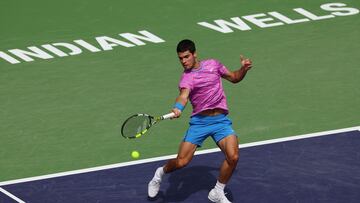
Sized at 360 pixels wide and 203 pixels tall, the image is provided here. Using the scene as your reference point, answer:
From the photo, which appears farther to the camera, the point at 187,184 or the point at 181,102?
the point at 187,184

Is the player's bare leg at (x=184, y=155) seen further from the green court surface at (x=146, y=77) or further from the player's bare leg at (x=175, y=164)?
the green court surface at (x=146, y=77)

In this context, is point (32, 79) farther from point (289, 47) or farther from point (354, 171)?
point (354, 171)

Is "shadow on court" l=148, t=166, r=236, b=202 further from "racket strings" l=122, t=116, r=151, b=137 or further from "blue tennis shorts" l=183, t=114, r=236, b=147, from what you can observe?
"racket strings" l=122, t=116, r=151, b=137

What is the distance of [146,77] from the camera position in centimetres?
1928

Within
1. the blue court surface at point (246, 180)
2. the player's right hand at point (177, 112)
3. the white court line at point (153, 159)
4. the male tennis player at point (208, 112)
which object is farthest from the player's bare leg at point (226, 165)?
the white court line at point (153, 159)

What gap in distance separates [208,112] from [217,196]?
1227 mm

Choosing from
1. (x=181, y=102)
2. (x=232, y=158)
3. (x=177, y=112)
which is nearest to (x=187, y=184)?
(x=232, y=158)

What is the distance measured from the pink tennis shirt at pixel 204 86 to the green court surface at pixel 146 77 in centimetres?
243

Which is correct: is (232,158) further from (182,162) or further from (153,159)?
(153,159)

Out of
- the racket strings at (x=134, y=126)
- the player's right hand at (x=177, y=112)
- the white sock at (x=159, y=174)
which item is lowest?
the white sock at (x=159, y=174)

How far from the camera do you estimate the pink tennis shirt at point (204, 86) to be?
45.2 feet

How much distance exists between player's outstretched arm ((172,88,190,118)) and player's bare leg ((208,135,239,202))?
2.97ft

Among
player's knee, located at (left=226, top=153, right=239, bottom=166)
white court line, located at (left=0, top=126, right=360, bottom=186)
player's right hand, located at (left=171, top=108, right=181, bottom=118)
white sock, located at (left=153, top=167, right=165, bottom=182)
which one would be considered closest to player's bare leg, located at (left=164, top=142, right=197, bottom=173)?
white sock, located at (left=153, top=167, right=165, bottom=182)

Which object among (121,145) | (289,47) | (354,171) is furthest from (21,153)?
(289,47)
